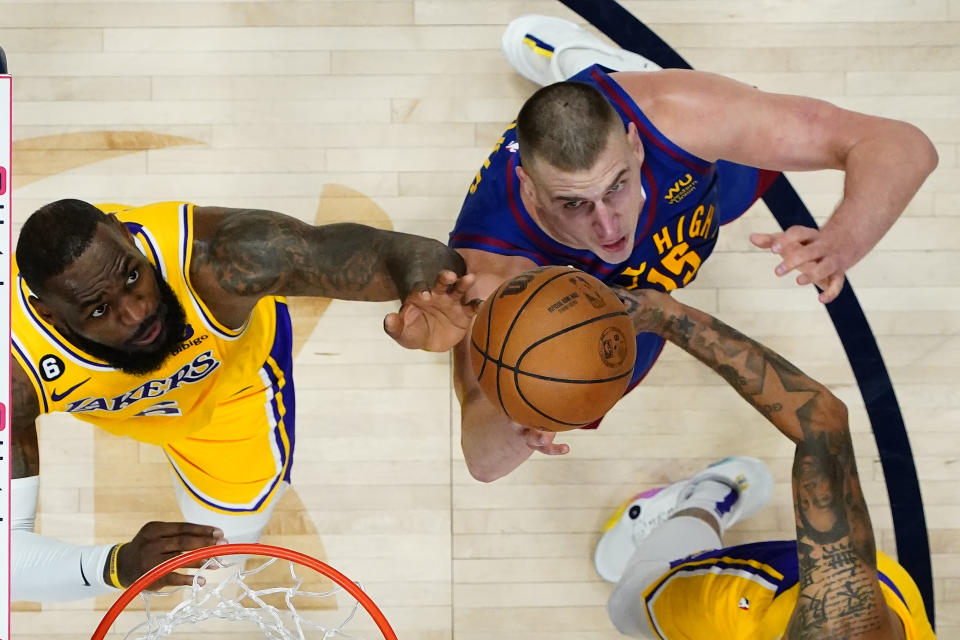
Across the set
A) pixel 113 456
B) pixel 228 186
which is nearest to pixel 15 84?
pixel 228 186

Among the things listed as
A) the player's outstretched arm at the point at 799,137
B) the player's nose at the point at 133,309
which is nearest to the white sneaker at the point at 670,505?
the player's outstretched arm at the point at 799,137

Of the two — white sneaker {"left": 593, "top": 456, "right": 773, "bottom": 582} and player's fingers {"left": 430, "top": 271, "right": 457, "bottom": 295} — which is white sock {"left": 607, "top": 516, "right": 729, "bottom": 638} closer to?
white sneaker {"left": 593, "top": 456, "right": 773, "bottom": 582}

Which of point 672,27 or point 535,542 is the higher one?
point 672,27

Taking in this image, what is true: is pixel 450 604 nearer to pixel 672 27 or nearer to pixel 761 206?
pixel 761 206

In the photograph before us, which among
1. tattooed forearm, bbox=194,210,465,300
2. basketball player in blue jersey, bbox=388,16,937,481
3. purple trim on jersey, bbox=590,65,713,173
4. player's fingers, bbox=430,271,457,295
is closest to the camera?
player's fingers, bbox=430,271,457,295

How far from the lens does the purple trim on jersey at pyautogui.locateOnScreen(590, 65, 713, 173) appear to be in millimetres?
2369

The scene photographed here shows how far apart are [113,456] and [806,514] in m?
2.33

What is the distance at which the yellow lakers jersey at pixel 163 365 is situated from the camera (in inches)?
84.9

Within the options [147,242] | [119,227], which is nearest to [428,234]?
[147,242]

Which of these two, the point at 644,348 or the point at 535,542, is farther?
the point at 535,542

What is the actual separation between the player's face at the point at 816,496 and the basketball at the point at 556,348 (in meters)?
0.50

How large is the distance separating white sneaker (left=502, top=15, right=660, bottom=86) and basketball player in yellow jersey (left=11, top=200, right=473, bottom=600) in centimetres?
121

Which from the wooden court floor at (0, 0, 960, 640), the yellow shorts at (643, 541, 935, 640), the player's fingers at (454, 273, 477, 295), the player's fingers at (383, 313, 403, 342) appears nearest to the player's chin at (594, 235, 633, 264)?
the player's fingers at (454, 273, 477, 295)

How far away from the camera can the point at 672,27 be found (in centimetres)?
334
